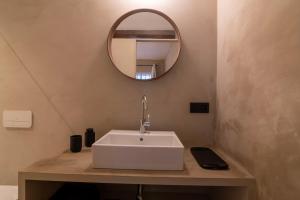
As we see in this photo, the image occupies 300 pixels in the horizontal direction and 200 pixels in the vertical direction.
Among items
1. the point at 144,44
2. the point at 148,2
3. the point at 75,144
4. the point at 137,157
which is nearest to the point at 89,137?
the point at 75,144

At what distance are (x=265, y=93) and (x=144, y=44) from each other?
946mm

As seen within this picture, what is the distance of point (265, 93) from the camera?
35.1 inches

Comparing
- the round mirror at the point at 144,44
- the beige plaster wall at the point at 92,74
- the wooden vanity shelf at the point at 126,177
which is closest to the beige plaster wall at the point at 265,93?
the wooden vanity shelf at the point at 126,177

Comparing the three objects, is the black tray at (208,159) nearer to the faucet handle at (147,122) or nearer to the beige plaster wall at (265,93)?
the beige plaster wall at (265,93)

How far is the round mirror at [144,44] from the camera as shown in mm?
1541

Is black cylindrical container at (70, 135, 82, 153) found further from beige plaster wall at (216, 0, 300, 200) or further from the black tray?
beige plaster wall at (216, 0, 300, 200)

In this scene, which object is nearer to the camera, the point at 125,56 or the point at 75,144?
the point at 75,144

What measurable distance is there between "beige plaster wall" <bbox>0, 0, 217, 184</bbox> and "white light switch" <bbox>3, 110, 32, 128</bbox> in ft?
Result: 0.14

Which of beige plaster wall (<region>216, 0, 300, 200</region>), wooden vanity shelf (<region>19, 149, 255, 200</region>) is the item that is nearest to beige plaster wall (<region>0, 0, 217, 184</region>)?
beige plaster wall (<region>216, 0, 300, 200</region>)

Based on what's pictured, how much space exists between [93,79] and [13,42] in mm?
701

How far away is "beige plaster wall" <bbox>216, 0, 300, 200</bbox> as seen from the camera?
716 millimetres

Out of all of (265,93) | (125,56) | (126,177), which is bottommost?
(126,177)

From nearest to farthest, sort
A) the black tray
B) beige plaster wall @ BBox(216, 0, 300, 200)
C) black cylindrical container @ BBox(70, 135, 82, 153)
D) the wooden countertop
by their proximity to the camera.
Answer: beige plaster wall @ BBox(216, 0, 300, 200)
the wooden countertop
the black tray
black cylindrical container @ BBox(70, 135, 82, 153)

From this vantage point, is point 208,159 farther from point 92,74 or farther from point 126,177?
point 92,74
